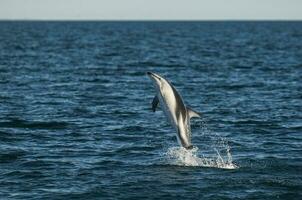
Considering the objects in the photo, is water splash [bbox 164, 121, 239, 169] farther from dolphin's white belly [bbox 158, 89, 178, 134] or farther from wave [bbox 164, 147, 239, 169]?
dolphin's white belly [bbox 158, 89, 178, 134]

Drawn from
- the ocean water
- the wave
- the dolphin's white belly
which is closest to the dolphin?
the dolphin's white belly

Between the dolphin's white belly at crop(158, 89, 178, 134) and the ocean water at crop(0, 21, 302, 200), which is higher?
the dolphin's white belly at crop(158, 89, 178, 134)

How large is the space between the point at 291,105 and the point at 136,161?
1599 cm

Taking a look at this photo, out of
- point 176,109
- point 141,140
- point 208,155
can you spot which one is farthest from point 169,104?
point 141,140

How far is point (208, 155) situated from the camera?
2667cm

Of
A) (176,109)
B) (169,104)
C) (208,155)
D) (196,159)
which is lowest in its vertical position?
(208,155)

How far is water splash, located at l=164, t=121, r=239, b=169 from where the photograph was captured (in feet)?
80.5

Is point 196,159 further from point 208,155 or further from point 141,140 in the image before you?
point 141,140

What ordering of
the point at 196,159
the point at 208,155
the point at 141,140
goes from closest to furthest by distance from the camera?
the point at 196,159, the point at 208,155, the point at 141,140

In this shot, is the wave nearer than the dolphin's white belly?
No

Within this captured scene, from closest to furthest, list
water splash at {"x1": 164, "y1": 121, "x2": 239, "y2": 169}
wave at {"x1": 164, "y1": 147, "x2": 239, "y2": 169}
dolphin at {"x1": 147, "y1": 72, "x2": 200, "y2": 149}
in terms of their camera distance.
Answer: dolphin at {"x1": 147, "y1": 72, "x2": 200, "y2": 149} < wave at {"x1": 164, "y1": 147, "x2": 239, "y2": 169} < water splash at {"x1": 164, "y1": 121, "x2": 239, "y2": 169}

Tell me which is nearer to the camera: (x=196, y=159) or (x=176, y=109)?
(x=176, y=109)

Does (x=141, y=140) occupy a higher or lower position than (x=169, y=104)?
lower

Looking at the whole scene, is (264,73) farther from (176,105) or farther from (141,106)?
(176,105)
